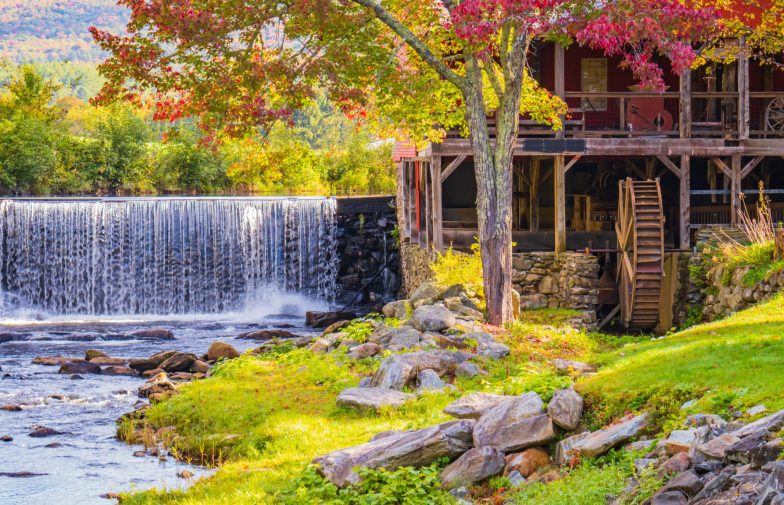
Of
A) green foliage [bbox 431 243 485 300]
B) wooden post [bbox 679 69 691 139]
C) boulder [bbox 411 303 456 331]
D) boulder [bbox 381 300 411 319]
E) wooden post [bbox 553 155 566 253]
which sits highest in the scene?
wooden post [bbox 679 69 691 139]

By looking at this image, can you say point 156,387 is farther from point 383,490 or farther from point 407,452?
point 383,490

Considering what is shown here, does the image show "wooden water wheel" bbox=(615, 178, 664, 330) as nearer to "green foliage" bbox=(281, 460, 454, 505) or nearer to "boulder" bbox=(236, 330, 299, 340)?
"boulder" bbox=(236, 330, 299, 340)

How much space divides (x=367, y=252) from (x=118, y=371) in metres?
13.0

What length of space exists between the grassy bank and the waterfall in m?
12.9

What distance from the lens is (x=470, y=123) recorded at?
1603 cm

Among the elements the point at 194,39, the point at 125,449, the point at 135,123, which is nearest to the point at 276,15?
the point at 194,39

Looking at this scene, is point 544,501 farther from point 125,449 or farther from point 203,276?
point 203,276

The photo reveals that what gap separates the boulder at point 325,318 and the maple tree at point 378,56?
9.31 meters

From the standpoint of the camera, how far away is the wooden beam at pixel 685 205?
2175cm

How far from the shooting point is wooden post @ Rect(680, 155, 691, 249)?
21.8 meters

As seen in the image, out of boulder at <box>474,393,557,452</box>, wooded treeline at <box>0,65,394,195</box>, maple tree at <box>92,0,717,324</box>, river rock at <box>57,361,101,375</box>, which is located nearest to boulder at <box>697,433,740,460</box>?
boulder at <box>474,393,557,452</box>

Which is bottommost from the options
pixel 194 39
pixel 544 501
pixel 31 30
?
pixel 544 501

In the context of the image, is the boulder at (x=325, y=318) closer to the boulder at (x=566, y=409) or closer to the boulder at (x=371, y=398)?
the boulder at (x=371, y=398)

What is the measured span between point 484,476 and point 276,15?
8.49m
